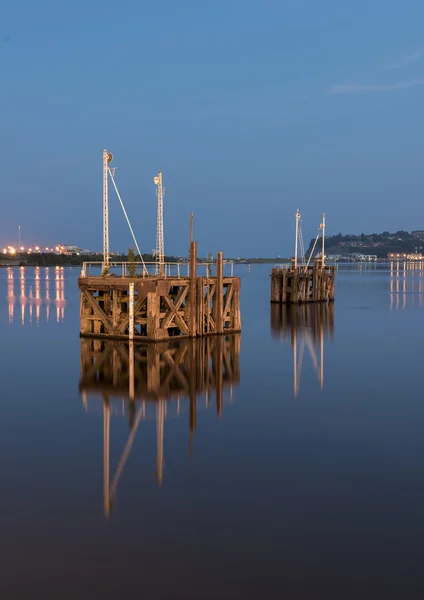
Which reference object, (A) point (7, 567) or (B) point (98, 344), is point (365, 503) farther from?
(B) point (98, 344)

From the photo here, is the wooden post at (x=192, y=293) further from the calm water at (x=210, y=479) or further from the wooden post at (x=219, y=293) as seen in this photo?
the calm water at (x=210, y=479)

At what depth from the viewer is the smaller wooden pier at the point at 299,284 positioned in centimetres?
6303

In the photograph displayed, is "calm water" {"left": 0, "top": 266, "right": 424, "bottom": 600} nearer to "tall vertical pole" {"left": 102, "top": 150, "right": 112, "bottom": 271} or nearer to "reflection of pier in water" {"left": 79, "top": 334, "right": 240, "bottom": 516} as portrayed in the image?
"reflection of pier in water" {"left": 79, "top": 334, "right": 240, "bottom": 516}

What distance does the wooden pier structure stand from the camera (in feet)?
101

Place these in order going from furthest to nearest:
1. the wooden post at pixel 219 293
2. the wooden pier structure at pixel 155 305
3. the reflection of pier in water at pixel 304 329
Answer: the wooden post at pixel 219 293 < the wooden pier structure at pixel 155 305 < the reflection of pier in water at pixel 304 329

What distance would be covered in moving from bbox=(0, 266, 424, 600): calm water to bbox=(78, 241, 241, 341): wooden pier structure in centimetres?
229

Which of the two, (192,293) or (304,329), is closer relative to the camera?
(192,293)

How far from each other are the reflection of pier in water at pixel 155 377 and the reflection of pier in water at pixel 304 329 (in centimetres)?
279

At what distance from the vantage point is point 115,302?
32.0 m

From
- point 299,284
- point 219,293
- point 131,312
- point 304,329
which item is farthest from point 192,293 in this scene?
point 299,284

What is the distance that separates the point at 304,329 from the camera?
Answer: 4350cm

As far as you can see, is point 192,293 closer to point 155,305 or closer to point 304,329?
point 155,305

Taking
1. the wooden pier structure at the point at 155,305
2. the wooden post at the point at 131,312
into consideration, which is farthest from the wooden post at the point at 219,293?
the wooden post at the point at 131,312

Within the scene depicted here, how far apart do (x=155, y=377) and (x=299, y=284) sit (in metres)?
39.8
